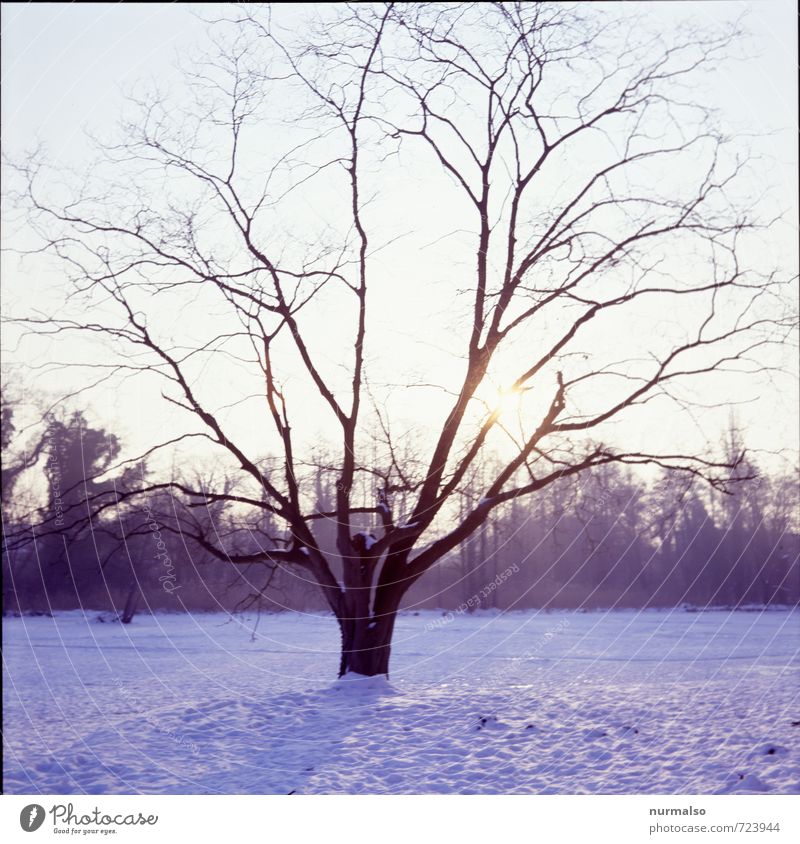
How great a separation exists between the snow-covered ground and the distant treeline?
2.05 meters

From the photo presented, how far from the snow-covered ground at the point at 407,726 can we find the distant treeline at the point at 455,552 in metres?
2.05

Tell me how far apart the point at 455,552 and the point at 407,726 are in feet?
75.9

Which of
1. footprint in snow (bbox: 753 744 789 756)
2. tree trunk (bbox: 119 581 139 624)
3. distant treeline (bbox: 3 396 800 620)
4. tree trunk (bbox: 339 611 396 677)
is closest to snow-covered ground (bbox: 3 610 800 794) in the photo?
footprint in snow (bbox: 753 744 789 756)

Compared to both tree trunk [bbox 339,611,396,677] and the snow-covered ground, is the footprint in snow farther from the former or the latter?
tree trunk [bbox 339,611,396,677]

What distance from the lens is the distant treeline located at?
46.9 ft

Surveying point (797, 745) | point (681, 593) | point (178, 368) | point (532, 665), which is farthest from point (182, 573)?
point (797, 745)

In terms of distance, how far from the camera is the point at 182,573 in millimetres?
26219

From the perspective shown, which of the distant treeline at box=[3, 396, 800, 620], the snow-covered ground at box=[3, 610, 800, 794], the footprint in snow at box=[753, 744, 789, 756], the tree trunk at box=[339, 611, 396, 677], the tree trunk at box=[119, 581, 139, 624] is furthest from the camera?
the tree trunk at box=[119, 581, 139, 624]

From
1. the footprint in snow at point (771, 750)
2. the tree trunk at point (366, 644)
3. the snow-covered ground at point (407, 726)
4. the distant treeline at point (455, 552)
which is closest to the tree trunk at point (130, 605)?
the distant treeline at point (455, 552)

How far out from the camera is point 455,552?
33219 millimetres

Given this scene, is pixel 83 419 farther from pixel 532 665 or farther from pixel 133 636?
pixel 133 636

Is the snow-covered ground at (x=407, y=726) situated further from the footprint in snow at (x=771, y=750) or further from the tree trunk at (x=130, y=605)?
the tree trunk at (x=130, y=605)

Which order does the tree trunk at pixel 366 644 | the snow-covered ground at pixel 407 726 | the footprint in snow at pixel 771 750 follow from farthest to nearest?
the tree trunk at pixel 366 644
the footprint in snow at pixel 771 750
the snow-covered ground at pixel 407 726

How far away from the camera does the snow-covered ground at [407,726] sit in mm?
8070
